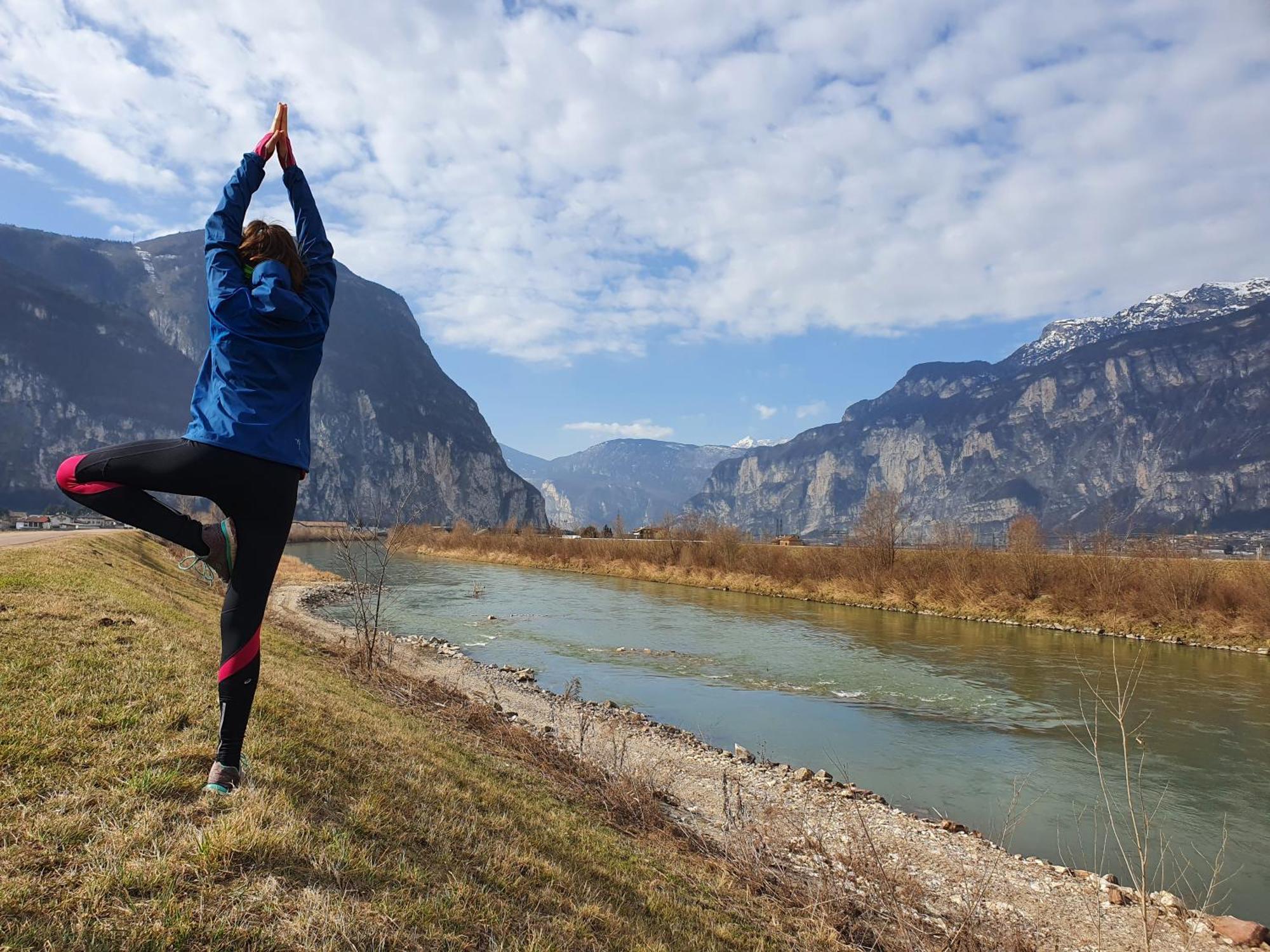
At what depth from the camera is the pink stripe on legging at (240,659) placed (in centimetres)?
311

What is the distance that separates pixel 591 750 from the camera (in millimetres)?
10992

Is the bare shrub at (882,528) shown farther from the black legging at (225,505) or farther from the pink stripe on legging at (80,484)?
the pink stripe on legging at (80,484)

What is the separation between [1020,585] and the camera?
115ft

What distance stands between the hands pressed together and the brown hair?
0.38 m

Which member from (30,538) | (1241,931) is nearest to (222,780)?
(1241,931)

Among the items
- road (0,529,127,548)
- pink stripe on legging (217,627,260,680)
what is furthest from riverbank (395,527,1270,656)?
pink stripe on legging (217,627,260,680)

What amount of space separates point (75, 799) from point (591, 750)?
8808mm

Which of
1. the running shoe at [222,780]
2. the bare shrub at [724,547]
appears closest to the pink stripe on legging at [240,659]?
the running shoe at [222,780]

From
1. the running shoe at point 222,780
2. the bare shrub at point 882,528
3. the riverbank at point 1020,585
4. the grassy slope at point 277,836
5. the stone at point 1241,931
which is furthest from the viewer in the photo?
the bare shrub at point 882,528

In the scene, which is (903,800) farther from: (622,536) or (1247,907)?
(622,536)

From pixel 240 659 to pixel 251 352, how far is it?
1.44 m

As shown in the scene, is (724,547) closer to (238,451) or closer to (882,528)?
(882,528)

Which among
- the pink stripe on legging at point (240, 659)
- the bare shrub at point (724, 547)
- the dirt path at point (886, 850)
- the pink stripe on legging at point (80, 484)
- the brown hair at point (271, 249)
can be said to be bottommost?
the dirt path at point (886, 850)

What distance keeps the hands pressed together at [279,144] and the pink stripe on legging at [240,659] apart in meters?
2.42
